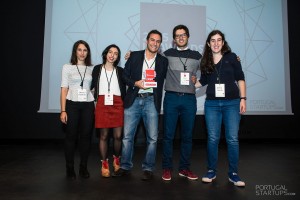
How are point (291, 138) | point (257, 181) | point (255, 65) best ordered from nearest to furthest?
point (257, 181), point (255, 65), point (291, 138)

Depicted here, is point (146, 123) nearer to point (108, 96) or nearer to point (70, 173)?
point (108, 96)

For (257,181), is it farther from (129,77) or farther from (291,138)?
(291,138)

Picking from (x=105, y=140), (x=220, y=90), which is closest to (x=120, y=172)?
(x=105, y=140)

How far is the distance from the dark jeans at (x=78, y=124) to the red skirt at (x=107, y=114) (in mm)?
72

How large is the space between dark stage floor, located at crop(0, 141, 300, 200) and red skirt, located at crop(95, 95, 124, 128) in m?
0.56

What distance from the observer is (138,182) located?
7.10ft

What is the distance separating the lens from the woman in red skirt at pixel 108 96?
2271 millimetres

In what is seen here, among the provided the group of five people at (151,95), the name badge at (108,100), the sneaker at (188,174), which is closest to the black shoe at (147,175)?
the group of five people at (151,95)

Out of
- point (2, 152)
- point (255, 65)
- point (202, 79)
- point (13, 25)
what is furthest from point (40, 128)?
point (255, 65)

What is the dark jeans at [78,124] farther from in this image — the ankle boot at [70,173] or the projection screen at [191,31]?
the projection screen at [191,31]

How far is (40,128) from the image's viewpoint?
14.0 ft

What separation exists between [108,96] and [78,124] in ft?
1.40

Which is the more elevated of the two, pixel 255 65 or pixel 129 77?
pixel 255 65

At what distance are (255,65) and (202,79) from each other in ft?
8.52
